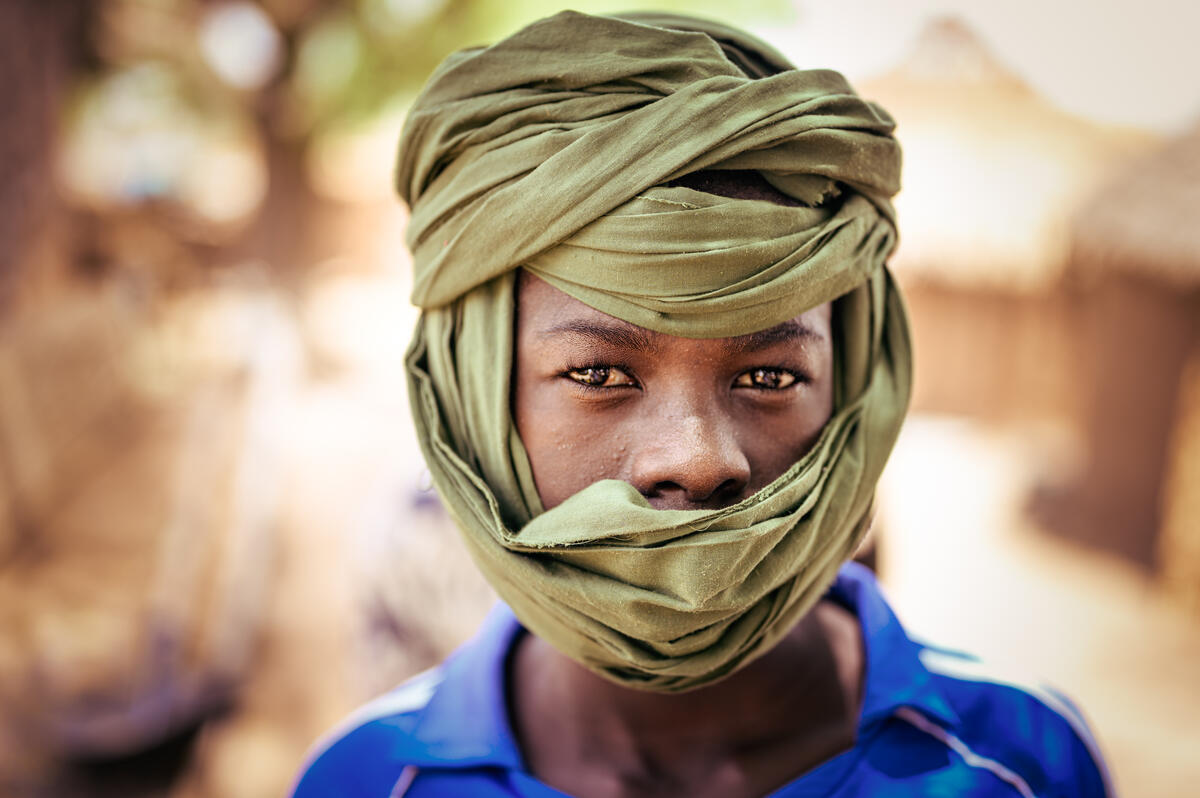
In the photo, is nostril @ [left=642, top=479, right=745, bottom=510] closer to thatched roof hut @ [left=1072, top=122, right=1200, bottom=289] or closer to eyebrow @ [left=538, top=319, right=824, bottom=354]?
eyebrow @ [left=538, top=319, right=824, bottom=354]

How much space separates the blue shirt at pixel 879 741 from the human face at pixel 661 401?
478 mm

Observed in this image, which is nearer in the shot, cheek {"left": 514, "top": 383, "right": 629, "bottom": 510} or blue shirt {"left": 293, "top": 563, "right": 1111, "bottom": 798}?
cheek {"left": 514, "top": 383, "right": 629, "bottom": 510}

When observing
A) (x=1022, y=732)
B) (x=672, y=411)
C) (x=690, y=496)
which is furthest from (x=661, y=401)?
(x=1022, y=732)

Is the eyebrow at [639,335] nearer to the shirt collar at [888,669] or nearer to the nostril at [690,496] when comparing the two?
the nostril at [690,496]

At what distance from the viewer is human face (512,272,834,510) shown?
129 centimetres

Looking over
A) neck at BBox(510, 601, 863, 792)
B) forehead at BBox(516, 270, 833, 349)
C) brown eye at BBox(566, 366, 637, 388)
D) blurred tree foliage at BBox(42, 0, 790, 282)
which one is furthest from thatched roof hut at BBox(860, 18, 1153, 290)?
brown eye at BBox(566, 366, 637, 388)

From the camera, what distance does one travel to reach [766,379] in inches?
53.4

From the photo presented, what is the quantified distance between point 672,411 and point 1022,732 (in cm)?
88

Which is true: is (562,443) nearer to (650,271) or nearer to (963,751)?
(650,271)

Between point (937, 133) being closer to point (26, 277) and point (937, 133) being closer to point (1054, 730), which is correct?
point (26, 277)

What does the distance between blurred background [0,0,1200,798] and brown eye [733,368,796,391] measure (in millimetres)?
641

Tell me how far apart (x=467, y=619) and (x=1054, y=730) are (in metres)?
2.39

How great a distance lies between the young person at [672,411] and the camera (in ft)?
4.16

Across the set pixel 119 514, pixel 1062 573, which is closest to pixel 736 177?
pixel 1062 573
